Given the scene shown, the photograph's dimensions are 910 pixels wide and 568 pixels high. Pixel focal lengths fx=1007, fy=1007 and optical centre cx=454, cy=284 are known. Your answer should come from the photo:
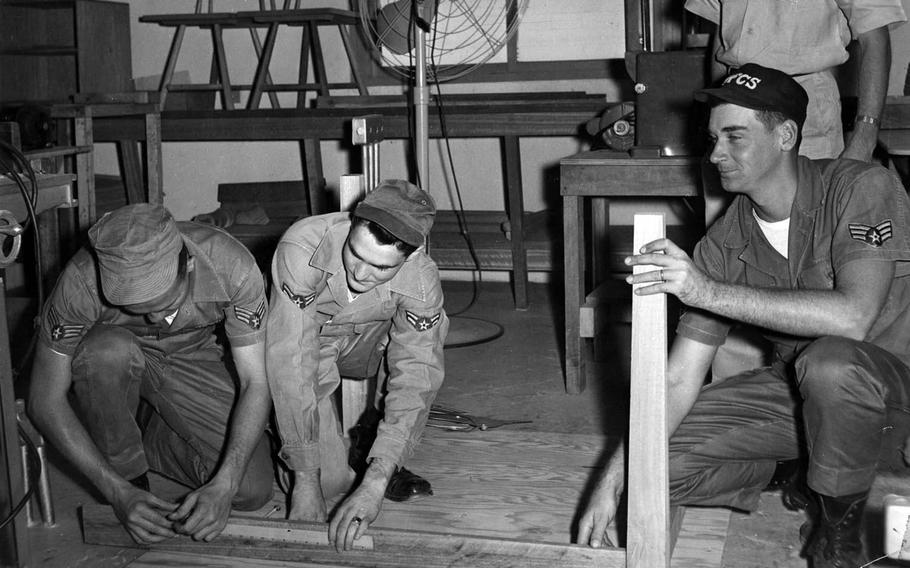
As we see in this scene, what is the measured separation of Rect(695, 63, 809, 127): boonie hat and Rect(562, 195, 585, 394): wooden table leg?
1155 mm

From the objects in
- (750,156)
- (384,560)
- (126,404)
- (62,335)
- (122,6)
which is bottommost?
(384,560)

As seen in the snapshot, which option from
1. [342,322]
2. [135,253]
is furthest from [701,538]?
[135,253]

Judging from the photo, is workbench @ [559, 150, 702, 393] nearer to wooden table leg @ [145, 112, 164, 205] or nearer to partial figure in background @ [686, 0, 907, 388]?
partial figure in background @ [686, 0, 907, 388]

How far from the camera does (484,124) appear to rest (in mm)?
3943

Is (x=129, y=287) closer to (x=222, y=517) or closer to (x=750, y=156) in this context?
(x=222, y=517)

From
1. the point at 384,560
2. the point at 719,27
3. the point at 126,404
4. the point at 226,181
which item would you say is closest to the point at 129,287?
the point at 126,404

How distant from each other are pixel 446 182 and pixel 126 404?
3.33 metres

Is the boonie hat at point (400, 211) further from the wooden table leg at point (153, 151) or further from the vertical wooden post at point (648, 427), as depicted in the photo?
the wooden table leg at point (153, 151)

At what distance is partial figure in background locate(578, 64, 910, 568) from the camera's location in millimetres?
1888

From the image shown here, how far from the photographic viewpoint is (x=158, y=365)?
238cm

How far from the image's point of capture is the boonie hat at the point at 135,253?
6.51 feet

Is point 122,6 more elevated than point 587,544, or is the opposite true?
point 122,6

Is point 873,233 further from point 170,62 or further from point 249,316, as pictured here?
point 170,62

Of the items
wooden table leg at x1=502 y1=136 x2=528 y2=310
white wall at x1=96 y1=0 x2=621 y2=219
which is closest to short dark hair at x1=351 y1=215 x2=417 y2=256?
wooden table leg at x1=502 y1=136 x2=528 y2=310
